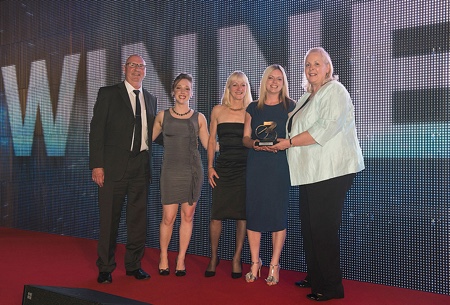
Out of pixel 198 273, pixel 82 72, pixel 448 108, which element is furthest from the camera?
pixel 82 72

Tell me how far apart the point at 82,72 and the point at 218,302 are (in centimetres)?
378

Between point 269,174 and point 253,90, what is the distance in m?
1.20

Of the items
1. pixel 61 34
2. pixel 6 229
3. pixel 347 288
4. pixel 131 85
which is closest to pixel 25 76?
pixel 61 34

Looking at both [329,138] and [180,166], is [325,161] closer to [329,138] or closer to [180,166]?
[329,138]

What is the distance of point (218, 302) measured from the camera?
119 inches

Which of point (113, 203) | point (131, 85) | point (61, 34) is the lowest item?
point (113, 203)

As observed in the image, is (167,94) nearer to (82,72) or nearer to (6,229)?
(82,72)

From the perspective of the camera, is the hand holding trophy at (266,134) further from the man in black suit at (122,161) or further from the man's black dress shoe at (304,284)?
the man's black dress shoe at (304,284)

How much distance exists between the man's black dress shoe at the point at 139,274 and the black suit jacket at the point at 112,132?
2.53 feet

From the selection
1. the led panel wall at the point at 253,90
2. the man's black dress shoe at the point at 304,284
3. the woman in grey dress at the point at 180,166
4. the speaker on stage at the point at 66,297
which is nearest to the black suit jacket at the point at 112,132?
the woman in grey dress at the point at 180,166

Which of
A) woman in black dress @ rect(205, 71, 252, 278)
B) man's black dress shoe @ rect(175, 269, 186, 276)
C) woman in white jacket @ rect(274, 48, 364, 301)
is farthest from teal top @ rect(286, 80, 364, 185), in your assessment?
man's black dress shoe @ rect(175, 269, 186, 276)

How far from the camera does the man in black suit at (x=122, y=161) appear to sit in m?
3.57

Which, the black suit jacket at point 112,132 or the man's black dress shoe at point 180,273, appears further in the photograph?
the man's black dress shoe at point 180,273

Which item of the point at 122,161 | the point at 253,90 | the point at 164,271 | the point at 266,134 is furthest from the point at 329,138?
the point at 164,271
